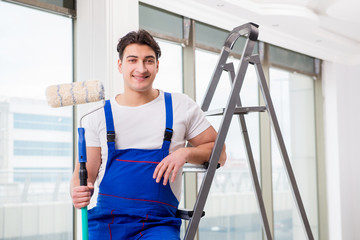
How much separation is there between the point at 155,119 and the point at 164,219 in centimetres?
41

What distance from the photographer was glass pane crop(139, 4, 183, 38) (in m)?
3.95

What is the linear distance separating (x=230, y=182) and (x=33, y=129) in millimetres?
2249

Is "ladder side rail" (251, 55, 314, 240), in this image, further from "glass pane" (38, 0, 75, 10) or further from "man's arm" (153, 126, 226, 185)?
"glass pane" (38, 0, 75, 10)

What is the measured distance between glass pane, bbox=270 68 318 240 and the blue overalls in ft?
12.2

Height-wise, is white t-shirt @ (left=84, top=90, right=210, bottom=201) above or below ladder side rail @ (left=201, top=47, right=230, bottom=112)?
below

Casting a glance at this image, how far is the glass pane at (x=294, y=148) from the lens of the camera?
5527mm

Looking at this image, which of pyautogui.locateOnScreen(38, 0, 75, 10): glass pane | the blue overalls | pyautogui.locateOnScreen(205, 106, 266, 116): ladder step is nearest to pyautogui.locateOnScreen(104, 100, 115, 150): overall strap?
the blue overalls

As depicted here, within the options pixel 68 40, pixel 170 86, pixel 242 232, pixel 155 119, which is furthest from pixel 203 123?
pixel 242 232

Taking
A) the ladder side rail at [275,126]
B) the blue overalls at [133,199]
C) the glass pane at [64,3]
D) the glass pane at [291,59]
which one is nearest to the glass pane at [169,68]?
the glass pane at [64,3]

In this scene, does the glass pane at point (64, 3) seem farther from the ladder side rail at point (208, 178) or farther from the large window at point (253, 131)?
the ladder side rail at point (208, 178)

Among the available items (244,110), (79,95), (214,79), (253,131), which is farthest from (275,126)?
(253,131)

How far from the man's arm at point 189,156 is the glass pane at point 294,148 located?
3449 millimetres

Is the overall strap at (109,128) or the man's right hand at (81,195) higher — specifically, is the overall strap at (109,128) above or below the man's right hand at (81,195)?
above

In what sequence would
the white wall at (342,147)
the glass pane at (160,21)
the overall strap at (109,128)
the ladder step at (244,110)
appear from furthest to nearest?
the white wall at (342,147)
the glass pane at (160,21)
the ladder step at (244,110)
the overall strap at (109,128)
